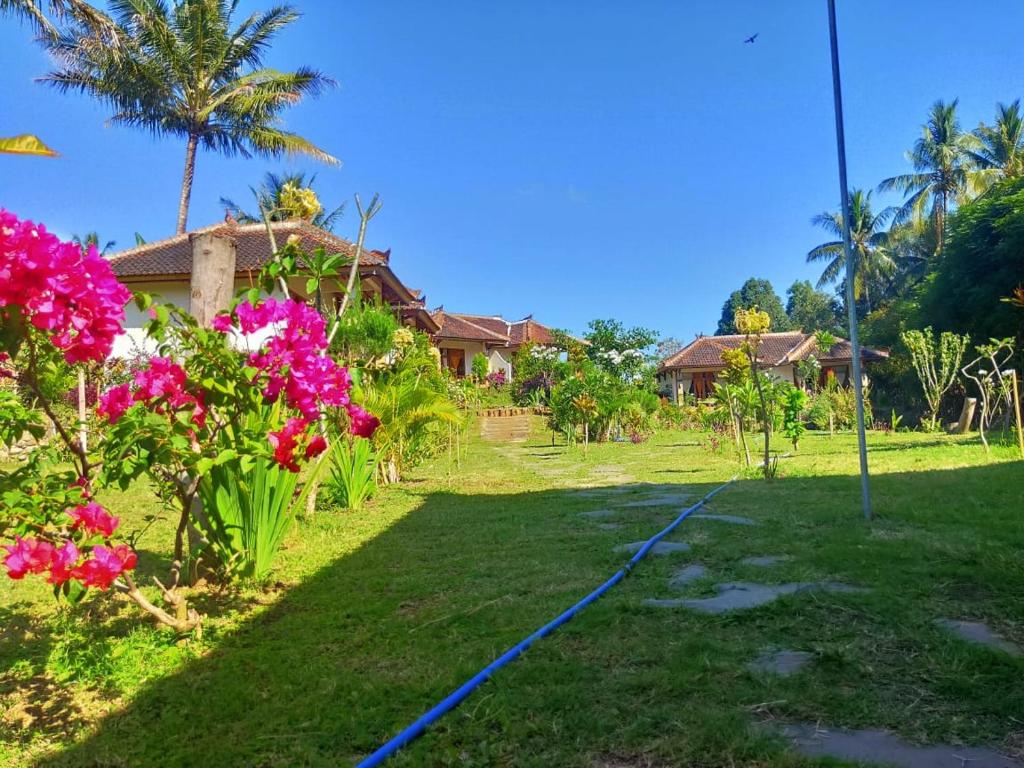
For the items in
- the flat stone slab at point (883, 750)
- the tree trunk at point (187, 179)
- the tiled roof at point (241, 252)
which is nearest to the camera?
the flat stone slab at point (883, 750)

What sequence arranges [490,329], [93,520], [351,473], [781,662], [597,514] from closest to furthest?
1. [93,520]
2. [781,662]
3. [597,514]
4. [351,473]
5. [490,329]

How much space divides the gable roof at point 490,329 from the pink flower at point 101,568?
23503 mm

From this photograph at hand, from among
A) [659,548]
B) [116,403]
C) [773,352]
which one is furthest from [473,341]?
[116,403]

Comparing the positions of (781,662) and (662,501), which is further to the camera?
(662,501)

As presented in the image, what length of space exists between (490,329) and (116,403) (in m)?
33.4

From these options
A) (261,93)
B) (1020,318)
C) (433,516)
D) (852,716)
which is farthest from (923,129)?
(852,716)

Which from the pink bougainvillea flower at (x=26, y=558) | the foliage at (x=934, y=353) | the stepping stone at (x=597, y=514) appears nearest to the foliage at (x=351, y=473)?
the stepping stone at (x=597, y=514)

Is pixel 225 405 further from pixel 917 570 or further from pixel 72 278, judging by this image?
pixel 917 570

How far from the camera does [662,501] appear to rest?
5.49 metres

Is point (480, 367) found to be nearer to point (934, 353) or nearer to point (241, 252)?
point (241, 252)

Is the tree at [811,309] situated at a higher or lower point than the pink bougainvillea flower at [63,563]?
higher

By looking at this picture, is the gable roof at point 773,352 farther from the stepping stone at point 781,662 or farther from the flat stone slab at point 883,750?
the flat stone slab at point 883,750

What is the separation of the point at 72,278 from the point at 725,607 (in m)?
2.41

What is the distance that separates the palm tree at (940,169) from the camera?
26.5 metres
